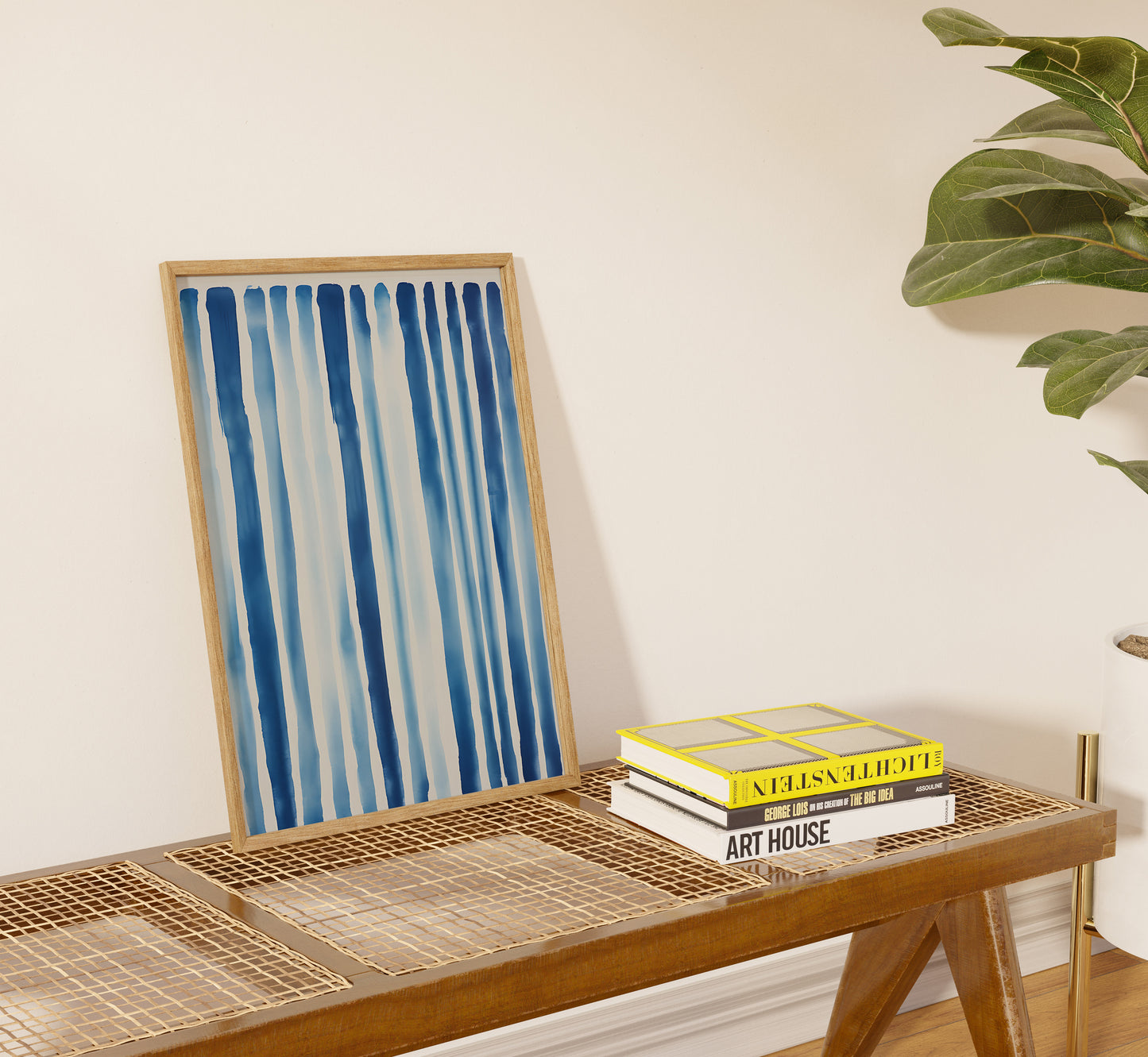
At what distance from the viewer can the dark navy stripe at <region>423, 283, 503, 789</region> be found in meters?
1.31

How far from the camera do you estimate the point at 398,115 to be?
4.37ft

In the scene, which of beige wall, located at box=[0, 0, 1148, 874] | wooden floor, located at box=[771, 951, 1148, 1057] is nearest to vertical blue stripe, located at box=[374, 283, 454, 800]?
beige wall, located at box=[0, 0, 1148, 874]

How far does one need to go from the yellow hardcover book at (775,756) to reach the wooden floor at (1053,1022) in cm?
68

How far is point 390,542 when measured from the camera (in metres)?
1.28

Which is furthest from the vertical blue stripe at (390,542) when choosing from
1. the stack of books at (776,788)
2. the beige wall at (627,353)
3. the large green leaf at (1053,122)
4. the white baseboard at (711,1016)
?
the large green leaf at (1053,122)

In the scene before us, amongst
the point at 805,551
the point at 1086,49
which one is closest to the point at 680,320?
the point at 805,551

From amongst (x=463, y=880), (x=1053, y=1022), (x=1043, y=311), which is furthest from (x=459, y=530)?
(x=1053, y=1022)

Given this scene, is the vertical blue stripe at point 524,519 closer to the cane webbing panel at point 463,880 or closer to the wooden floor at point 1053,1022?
the cane webbing panel at point 463,880

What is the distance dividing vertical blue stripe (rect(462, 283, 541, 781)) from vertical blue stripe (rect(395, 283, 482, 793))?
0.06 meters

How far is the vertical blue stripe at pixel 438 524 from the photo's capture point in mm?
1301

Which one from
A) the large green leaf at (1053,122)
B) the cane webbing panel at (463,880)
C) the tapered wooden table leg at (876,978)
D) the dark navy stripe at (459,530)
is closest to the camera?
the cane webbing panel at (463,880)

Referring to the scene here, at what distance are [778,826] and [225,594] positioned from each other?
0.57 m

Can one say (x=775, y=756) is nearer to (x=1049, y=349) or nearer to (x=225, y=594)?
(x=225, y=594)

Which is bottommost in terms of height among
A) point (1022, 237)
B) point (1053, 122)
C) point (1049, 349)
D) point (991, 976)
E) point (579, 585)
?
point (991, 976)
